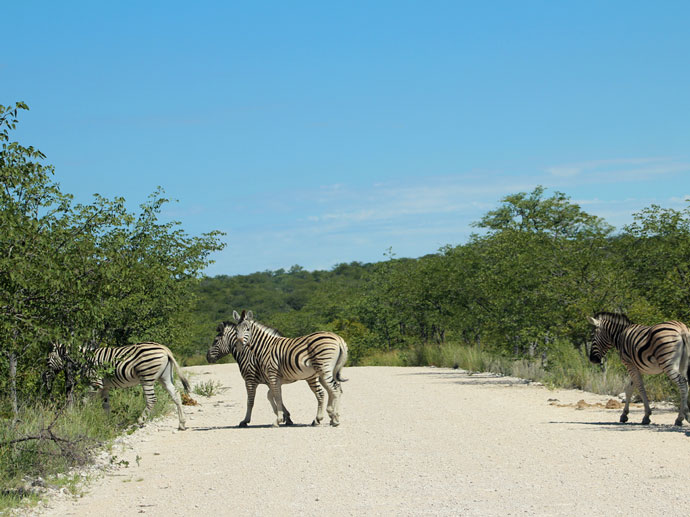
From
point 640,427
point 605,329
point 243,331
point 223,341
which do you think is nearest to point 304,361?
point 243,331

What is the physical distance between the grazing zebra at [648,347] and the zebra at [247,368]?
5404 mm

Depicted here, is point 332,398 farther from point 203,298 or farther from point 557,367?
point 203,298

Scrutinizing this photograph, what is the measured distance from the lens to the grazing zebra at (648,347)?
44.2 feet

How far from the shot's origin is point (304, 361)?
1531 cm

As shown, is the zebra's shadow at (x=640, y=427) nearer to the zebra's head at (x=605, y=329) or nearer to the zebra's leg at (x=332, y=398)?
the zebra's head at (x=605, y=329)

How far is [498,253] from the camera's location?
3128 centimetres

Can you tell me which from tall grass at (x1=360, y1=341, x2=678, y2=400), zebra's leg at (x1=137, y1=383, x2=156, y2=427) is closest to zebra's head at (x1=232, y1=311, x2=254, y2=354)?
zebra's leg at (x1=137, y1=383, x2=156, y2=427)

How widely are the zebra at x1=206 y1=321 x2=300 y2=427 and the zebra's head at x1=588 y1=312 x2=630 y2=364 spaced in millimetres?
5286

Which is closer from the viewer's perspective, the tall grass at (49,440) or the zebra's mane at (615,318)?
the tall grass at (49,440)

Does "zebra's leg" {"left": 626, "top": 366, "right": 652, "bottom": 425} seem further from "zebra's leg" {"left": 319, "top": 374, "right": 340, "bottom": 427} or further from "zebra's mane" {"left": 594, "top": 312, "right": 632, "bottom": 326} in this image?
"zebra's leg" {"left": 319, "top": 374, "right": 340, "bottom": 427}

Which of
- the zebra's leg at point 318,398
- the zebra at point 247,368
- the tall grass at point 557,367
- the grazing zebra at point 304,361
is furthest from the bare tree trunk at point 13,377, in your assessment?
the tall grass at point 557,367

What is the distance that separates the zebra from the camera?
1562cm

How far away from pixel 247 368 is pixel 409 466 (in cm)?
622

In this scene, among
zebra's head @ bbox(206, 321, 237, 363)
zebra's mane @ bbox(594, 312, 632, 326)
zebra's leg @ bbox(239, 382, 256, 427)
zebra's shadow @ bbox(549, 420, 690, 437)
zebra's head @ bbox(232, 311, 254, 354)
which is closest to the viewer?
zebra's shadow @ bbox(549, 420, 690, 437)
